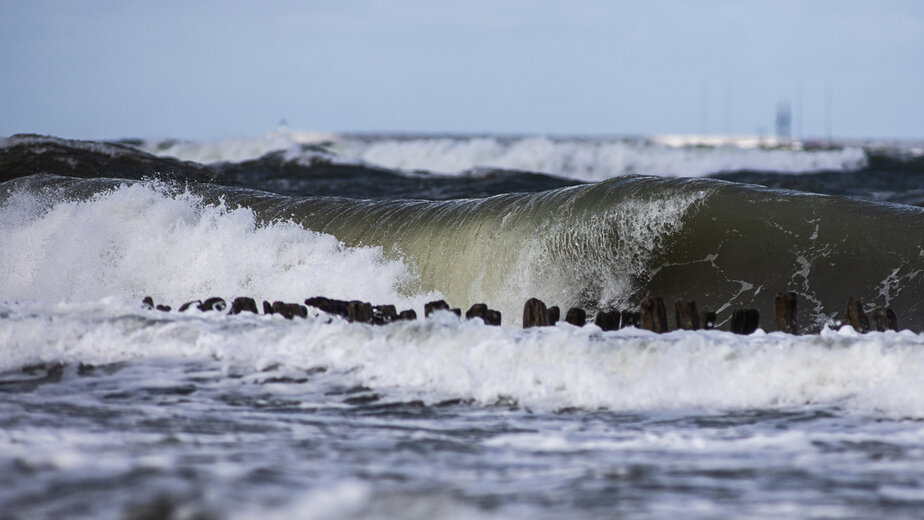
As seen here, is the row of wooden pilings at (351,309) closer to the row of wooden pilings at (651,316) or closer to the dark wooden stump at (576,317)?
the row of wooden pilings at (651,316)

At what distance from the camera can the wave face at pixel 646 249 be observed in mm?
6453

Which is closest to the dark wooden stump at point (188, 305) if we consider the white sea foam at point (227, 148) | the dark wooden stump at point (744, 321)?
the dark wooden stump at point (744, 321)

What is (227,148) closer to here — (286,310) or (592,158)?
(592,158)

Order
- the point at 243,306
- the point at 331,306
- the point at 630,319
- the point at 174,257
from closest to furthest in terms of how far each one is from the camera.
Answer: the point at 630,319 → the point at 331,306 → the point at 243,306 → the point at 174,257

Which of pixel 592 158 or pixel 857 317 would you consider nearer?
pixel 857 317

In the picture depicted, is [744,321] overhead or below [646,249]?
below

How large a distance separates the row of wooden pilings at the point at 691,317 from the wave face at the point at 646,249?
3.97 ft

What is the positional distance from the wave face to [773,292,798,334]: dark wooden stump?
3.85 feet

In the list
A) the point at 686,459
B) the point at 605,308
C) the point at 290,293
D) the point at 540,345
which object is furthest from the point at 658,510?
the point at 290,293

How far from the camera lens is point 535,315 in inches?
195

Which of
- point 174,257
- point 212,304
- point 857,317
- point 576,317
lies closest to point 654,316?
point 576,317

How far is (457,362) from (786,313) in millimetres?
1653

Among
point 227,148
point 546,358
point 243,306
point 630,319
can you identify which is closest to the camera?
point 546,358

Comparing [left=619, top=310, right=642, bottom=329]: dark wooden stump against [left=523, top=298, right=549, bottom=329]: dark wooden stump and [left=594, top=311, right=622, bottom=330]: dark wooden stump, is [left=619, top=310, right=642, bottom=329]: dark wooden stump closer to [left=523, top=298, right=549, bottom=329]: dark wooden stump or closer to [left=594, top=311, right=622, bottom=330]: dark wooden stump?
[left=594, top=311, right=622, bottom=330]: dark wooden stump
